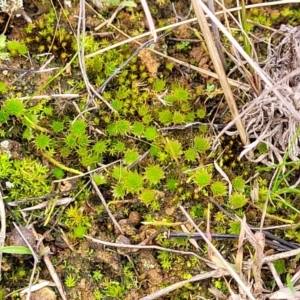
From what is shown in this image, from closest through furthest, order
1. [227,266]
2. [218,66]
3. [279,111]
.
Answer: [227,266], [218,66], [279,111]

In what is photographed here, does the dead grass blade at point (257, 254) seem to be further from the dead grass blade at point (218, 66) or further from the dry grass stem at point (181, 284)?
the dead grass blade at point (218, 66)

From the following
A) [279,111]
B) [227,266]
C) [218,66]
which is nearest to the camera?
[227,266]

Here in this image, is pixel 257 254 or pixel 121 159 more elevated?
pixel 121 159

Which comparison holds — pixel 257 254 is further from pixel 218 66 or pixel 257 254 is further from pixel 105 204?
pixel 218 66

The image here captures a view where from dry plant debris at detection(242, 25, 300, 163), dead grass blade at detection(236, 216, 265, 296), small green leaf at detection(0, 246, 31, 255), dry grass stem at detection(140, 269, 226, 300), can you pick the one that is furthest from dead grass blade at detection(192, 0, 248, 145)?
small green leaf at detection(0, 246, 31, 255)

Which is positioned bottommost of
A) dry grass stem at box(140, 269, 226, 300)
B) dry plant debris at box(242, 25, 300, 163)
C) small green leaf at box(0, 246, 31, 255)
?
dry grass stem at box(140, 269, 226, 300)

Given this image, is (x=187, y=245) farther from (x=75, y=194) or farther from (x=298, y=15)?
(x=298, y=15)

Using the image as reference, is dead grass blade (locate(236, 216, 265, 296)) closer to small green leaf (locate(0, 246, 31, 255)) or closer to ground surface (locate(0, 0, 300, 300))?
ground surface (locate(0, 0, 300, 300))

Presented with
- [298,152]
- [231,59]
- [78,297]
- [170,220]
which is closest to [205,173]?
[170,220]

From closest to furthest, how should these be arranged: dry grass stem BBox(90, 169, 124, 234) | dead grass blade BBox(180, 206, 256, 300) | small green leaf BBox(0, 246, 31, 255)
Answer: dead grass blade BBox(180, 206, 256, 300) < small green leaf BBox(0, 246, 31, 255) < dry grass stem BBox(90, 169, 124, 234)

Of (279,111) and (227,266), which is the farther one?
(279,111)

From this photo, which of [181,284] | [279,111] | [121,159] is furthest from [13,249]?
[279,111]

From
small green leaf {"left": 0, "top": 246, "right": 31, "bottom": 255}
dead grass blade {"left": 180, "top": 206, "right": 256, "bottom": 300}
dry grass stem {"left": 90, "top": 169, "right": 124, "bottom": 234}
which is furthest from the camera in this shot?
dry grass stem {"left": 90, "top": 169, "right": 124, "bottom": 234}
